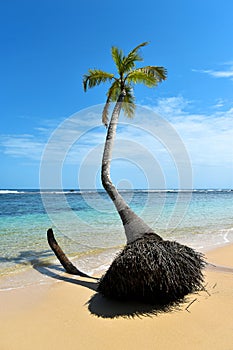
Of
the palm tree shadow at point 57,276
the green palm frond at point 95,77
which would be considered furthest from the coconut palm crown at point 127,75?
the palm tree shadow at point 57,276

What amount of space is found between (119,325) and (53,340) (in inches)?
41.5

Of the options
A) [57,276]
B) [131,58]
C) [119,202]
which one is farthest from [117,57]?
[57,276]

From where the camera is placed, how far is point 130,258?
16.9 feet

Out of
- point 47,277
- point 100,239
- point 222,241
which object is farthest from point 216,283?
point 100,239

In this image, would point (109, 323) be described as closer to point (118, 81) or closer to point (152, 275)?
point (152, 275)

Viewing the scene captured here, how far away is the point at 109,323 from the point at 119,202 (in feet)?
15.2

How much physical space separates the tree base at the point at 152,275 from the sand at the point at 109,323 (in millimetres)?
223

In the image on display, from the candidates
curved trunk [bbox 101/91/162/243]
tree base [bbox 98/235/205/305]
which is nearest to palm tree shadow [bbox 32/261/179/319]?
tree base [bbox 98/235/205/305]

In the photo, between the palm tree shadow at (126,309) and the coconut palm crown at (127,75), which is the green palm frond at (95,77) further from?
the palm tree shadow at (126,309)

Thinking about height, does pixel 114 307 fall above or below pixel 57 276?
above

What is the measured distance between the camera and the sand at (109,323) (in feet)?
13.2

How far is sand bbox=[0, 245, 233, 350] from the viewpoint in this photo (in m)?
4.03

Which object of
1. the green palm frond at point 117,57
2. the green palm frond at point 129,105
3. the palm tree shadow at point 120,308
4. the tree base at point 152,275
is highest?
the green palm frond at point 117,57

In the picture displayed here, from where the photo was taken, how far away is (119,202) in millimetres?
8930
